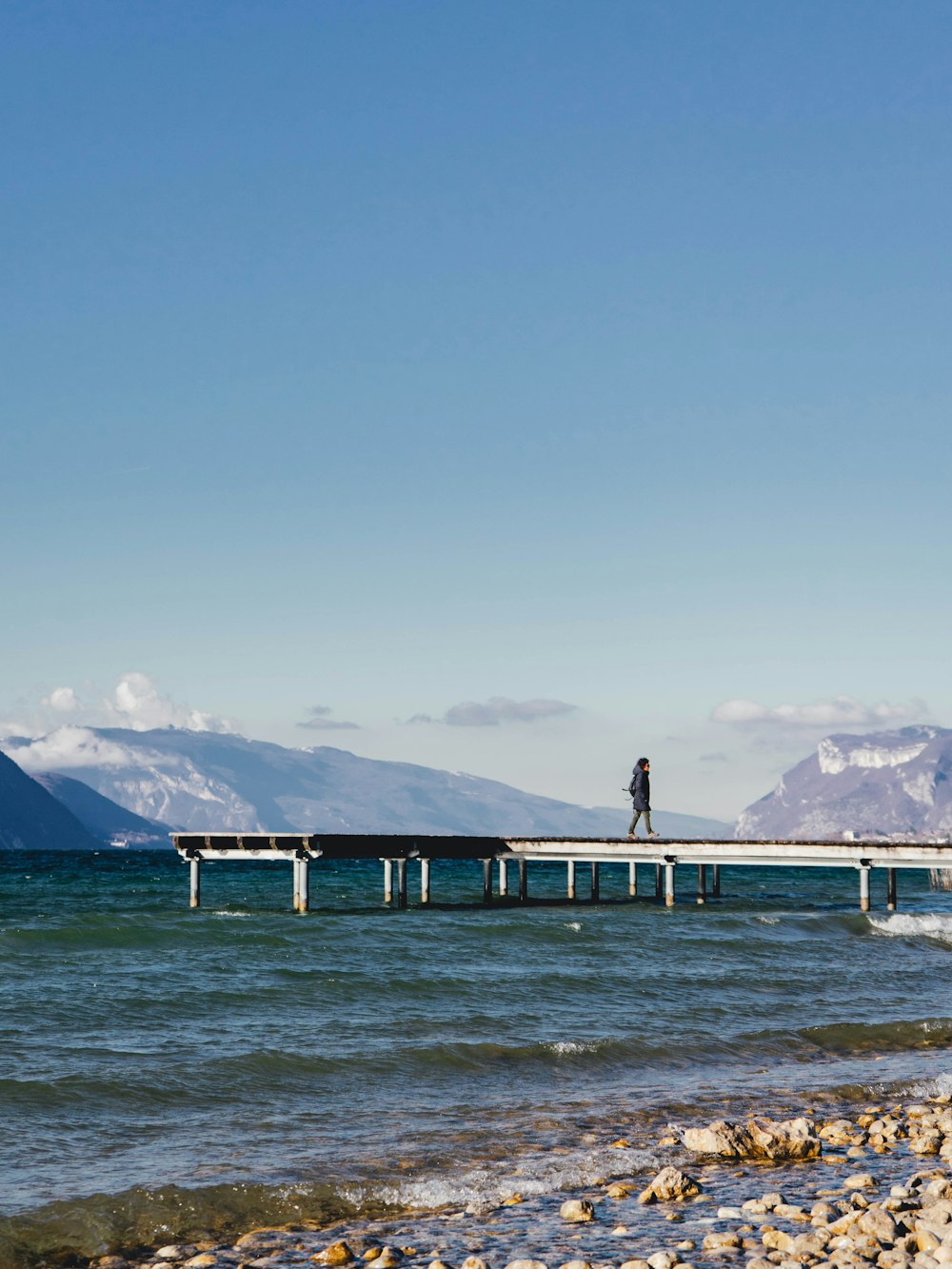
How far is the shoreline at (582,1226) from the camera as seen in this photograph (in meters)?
9.45

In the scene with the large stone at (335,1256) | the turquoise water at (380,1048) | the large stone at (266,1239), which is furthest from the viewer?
the turquoise water at (380,1048)

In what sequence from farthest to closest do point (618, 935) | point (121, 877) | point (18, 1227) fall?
point (121, 877), point (618, 935), point (18, 1227)

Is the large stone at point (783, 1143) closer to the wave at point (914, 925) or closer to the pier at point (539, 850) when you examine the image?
the pier at point (539, 850)

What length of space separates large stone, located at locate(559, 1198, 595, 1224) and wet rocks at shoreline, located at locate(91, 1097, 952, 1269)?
11mm

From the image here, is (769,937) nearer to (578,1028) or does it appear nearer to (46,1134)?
(578,1028)

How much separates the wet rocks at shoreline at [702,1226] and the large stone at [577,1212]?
11 millimetres

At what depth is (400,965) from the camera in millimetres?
27531

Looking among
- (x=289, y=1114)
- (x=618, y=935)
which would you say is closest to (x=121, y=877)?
(x=618, y=935)

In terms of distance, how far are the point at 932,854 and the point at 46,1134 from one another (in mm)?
33061

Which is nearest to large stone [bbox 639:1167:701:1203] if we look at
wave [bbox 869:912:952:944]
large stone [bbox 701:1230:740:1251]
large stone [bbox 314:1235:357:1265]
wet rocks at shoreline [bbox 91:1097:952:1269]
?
wet rocks at shoreline [bbox 91:1097:952:1269]

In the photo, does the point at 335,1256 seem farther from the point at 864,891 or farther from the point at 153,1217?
A: the point at 864,891

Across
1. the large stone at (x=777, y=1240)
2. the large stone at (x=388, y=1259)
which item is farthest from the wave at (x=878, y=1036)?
the large stone at (x=388, y=1259)

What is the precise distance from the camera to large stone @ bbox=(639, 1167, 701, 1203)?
432 inches

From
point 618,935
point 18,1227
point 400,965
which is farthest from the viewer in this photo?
point 618,935
